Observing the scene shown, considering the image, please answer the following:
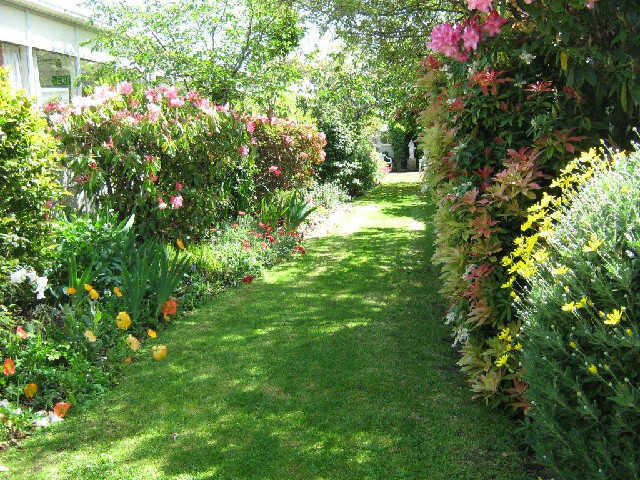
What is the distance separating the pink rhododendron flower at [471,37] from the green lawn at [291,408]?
96.1 inches

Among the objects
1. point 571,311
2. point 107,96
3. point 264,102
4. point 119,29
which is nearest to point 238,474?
point 571,311

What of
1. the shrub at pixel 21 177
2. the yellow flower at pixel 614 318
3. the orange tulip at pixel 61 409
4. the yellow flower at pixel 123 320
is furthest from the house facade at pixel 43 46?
the yellow flower at pixel 614 318

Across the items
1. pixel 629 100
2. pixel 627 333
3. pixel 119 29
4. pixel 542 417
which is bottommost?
pixel 542 417

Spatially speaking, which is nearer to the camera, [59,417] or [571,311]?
[571,311]

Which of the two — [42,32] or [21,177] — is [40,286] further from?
[42,32]

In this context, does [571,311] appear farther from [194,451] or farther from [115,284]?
[115,284]

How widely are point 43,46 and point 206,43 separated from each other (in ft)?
12.9

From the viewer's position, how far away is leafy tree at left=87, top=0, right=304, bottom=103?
1061 cm

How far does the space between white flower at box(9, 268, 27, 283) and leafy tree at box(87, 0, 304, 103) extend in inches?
272

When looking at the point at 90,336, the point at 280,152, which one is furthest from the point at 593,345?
the point at 280,152

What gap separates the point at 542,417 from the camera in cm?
219

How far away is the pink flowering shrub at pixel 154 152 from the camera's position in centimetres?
597

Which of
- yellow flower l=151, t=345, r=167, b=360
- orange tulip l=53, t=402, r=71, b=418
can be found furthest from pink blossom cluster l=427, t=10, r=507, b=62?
orange tulip l=53, t=402, r=71, b=418

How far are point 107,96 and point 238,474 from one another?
15.7ft
